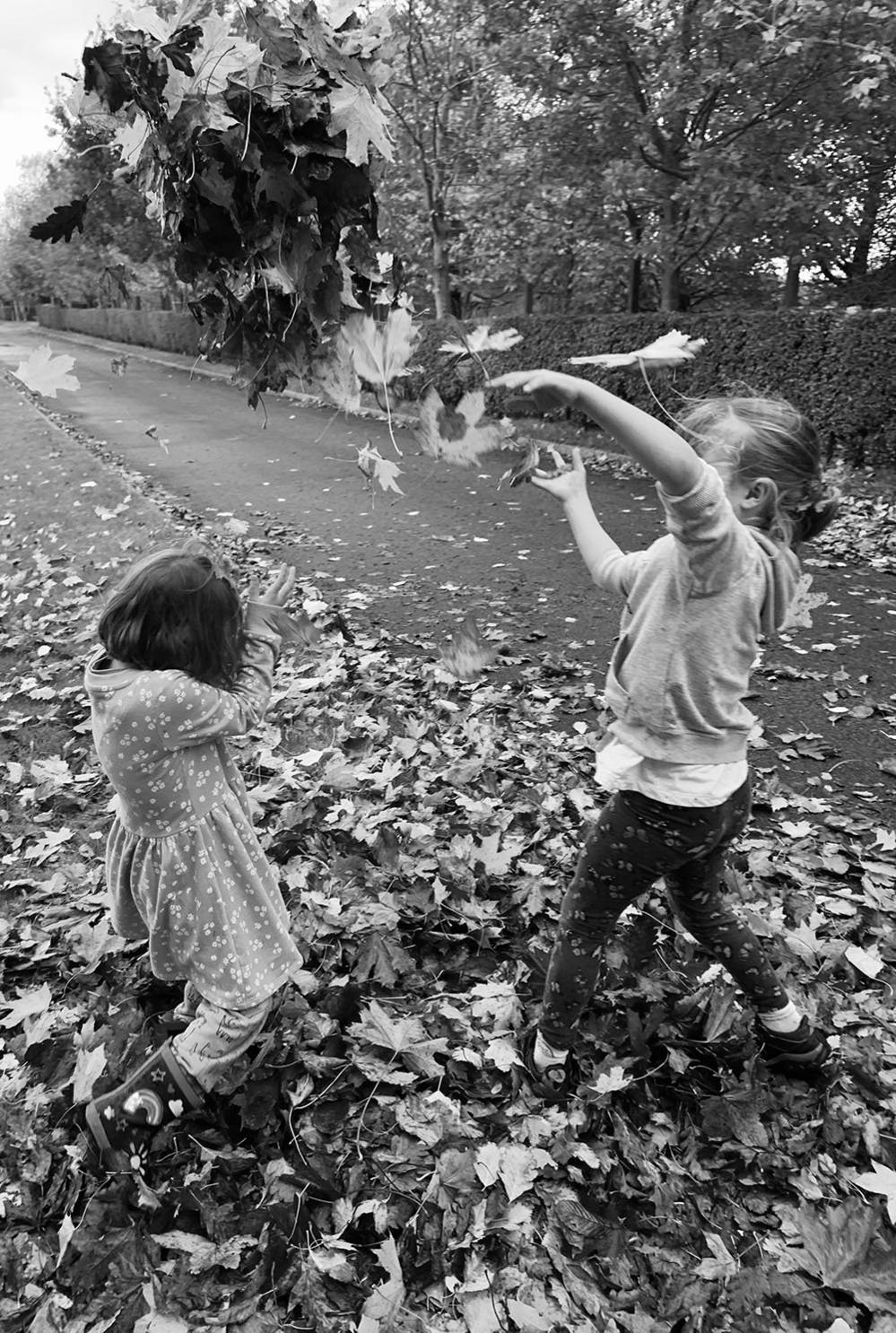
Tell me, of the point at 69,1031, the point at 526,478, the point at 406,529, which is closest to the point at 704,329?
the point at 406,529

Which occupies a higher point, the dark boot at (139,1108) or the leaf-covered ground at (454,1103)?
the dark boot at (139,1108)

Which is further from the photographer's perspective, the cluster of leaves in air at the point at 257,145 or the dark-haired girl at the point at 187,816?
the dark-haired girl at the point at 187,816

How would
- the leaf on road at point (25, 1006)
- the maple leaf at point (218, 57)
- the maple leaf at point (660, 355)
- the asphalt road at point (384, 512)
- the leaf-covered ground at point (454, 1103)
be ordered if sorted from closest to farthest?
the maple leaf at point (660, 355)
the maple leaf at point (218, 57)
the leaf-covered ground at point (454, 1103)
the leaf on road at point (25, 1006)
the asphalt road at point (384, 512)

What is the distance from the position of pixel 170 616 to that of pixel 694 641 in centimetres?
105

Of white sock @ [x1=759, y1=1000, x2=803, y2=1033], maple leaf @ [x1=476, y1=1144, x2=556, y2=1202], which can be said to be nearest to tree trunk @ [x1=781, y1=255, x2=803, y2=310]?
white sock @ [x1=759, y1=1000, x2=803, y2=1033]

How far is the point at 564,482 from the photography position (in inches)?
72.2

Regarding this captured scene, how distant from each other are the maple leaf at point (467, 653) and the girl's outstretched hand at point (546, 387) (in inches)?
128

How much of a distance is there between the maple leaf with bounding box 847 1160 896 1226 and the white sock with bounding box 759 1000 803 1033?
0.30 meters

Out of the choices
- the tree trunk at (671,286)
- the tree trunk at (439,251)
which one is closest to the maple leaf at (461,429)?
the tree trunk at (671,286)

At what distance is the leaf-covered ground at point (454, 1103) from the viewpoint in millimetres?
1655

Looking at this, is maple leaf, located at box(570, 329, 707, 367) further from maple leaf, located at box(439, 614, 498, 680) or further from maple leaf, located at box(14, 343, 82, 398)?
maple leaf, located at box(439, 614, 498, 680)

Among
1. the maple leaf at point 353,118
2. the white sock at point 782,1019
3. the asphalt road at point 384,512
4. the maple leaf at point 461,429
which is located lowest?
the asphalt road at point 384,512

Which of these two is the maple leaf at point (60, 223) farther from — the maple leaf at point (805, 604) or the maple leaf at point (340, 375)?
the maple leaf at point (805, 604)

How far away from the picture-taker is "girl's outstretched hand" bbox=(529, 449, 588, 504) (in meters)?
1.82
